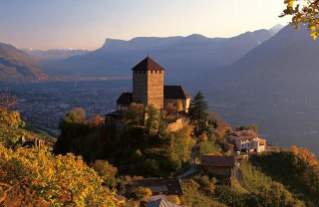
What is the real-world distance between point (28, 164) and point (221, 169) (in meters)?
24.4

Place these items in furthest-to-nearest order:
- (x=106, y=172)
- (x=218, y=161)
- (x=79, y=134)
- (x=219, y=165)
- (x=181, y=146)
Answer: (x=79, y=134)
(x=181, y=146)
(x=218, y=161)
(x=219, y=165)
(x=106, y=172)

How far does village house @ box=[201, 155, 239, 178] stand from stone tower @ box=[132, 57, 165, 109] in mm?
6918

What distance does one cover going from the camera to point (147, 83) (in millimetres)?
35062

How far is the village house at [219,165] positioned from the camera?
30.8 metres

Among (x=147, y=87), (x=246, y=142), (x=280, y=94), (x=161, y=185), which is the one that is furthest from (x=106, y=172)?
(x=280, y=94)

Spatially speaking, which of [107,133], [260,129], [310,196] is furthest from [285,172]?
[260,129]

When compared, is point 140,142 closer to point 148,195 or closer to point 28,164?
point 148,195

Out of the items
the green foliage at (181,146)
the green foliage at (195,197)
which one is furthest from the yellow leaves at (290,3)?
the green foliage at (181,146)

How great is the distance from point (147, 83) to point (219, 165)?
8912 millimetres

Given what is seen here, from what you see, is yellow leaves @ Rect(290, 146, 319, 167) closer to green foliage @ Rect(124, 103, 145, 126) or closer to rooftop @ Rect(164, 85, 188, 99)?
rooftop @ Rect(164, 85, 188, 99)

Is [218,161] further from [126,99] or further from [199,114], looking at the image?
[126,99]

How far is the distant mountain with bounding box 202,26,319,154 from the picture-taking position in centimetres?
9350

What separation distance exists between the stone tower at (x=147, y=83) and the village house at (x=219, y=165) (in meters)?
6.92

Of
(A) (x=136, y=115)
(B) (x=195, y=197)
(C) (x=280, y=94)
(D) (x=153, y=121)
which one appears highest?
(A) (x=136, y=115)
